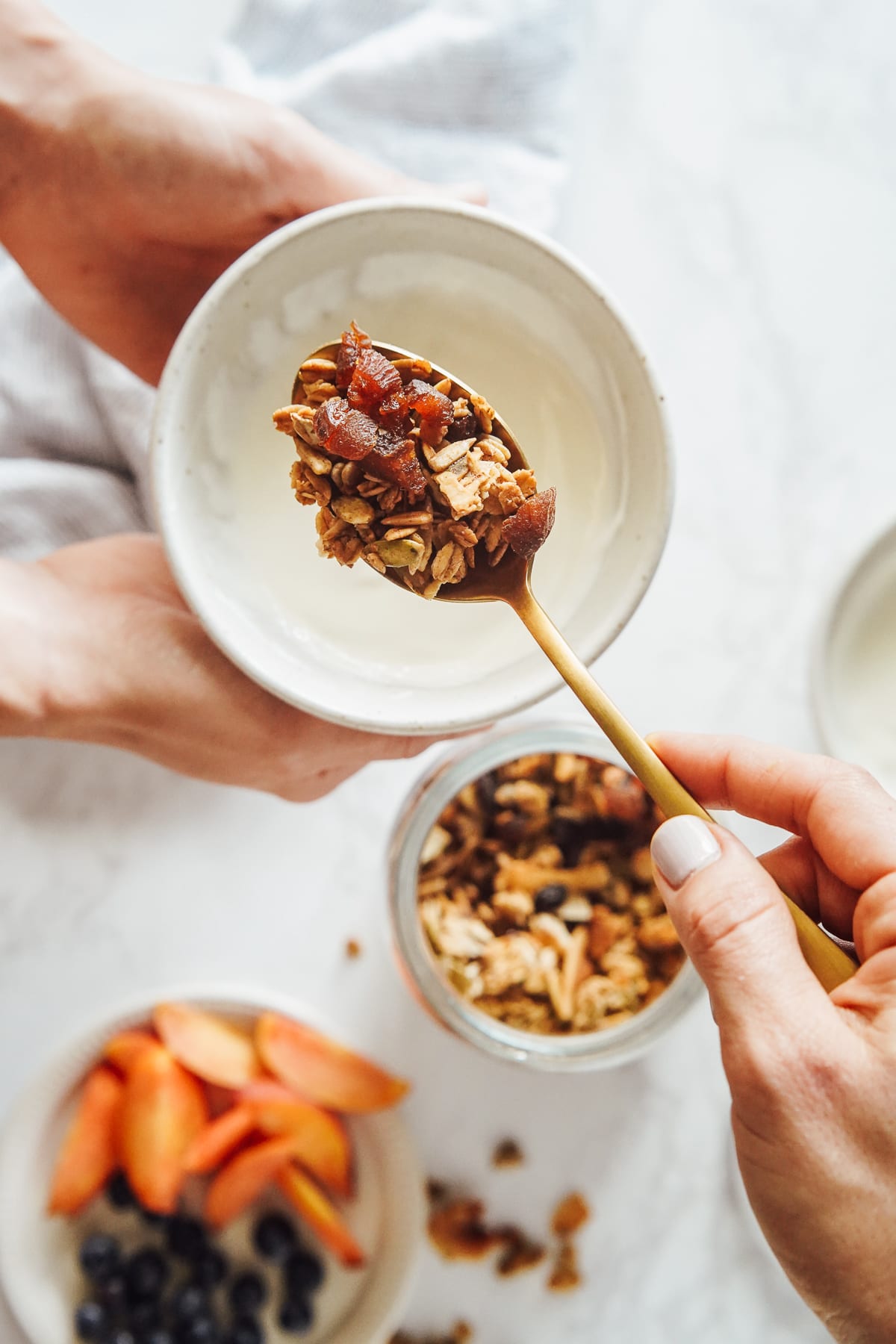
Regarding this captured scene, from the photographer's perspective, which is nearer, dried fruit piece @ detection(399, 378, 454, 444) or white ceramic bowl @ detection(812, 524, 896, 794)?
dried fruit piece @ detection(399, 378, 454, 444)

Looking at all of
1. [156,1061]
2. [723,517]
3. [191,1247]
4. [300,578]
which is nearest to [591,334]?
[300,578]

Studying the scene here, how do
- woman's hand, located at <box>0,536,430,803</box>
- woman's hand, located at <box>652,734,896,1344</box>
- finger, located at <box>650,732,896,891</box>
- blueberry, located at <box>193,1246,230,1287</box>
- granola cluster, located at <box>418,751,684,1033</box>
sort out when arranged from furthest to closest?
blueberry, located at <box>193,1246,230,1287</box>, granola cluster, located at <box>418,751,684,1033</box>, woman's hand, located at <box>0,536,430,803</box>, finger, located at <box>650,732,896,891</box>, woman's hand, located at <box>652,734,896,1344</box>

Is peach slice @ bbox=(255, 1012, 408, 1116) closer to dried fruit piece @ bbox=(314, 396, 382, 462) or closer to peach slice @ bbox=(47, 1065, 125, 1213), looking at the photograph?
peach slice @ bbox=(47, 1065, 125, 1213)

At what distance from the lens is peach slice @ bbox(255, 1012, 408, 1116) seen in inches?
42.3

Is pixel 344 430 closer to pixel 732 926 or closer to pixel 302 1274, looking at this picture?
pixel 732 926

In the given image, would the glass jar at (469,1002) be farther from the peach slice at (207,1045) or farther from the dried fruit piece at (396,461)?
the dried fruit piece at (396,461)

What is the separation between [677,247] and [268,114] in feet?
1.53

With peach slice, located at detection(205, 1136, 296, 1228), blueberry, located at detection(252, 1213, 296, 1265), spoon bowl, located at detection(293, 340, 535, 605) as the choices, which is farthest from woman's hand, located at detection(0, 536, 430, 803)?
blueberry, located at detection(252, 1213, 296, 1265)

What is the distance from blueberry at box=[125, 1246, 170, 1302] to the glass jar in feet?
1.36

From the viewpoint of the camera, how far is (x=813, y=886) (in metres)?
0.81

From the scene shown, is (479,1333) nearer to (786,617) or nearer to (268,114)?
(786,617)

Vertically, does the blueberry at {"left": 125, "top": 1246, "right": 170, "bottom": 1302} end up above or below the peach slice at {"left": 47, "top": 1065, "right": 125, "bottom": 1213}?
below

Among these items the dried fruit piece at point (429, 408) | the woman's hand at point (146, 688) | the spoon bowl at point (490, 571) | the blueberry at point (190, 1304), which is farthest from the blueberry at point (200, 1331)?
the dried fruit piece at point (429, 408)

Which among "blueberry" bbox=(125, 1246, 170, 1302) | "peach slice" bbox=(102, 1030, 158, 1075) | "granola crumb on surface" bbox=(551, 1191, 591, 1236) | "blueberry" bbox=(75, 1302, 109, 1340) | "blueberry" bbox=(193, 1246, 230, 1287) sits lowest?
"blueberry" bbox=(75, 1302, 109, 1340)
